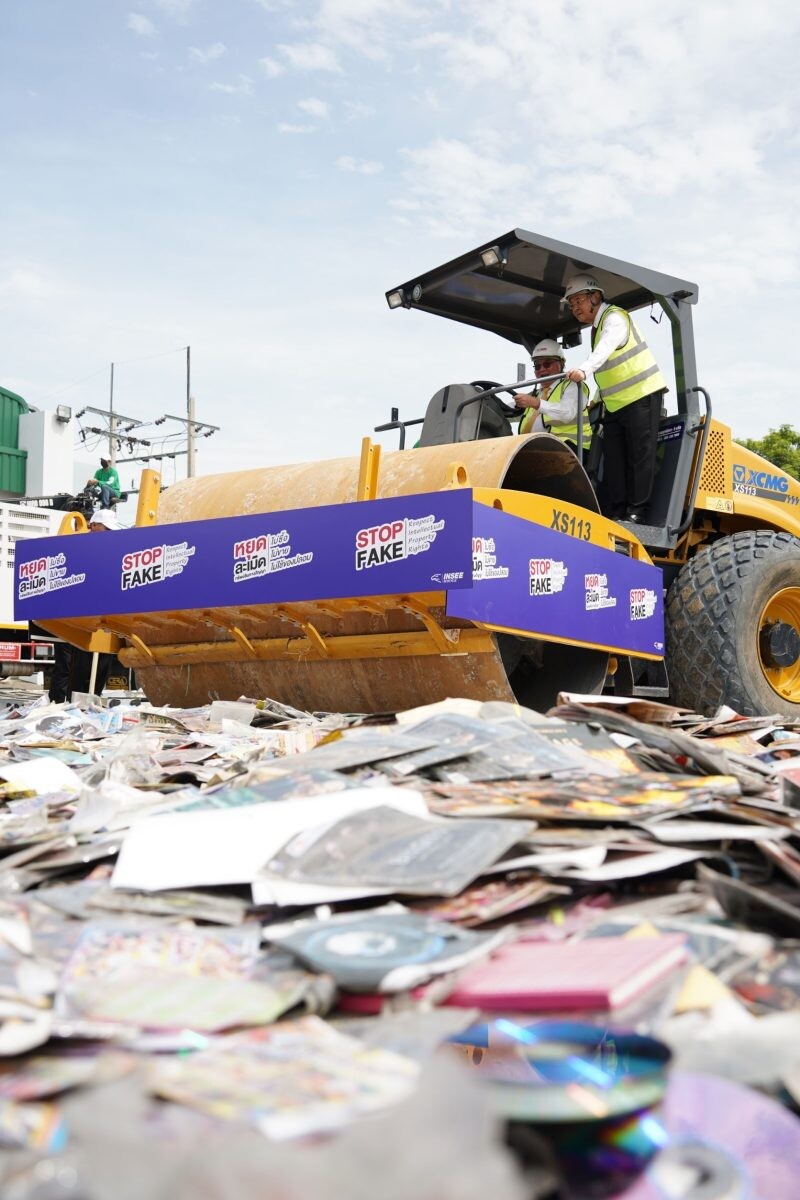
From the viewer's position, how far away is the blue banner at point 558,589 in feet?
14.0

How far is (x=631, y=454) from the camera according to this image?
588 centimetres

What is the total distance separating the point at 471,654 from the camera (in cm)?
451

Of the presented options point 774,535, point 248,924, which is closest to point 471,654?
point 774,535

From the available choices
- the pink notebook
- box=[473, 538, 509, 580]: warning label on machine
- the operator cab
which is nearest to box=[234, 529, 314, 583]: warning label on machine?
box=[473, 538, 509, 580]: warning label on machine

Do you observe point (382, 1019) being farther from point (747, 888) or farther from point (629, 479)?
point (629, 479)

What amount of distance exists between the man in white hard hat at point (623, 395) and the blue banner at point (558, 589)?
586 mm

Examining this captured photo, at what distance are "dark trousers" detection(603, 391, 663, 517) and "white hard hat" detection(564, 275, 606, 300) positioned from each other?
26.0 inches

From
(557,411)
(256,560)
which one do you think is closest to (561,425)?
(557,411)

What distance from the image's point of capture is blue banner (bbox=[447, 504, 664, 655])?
425 cm

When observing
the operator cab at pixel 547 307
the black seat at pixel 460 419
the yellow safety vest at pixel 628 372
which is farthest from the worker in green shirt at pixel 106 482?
the yellow safety vest at pixel 628 372

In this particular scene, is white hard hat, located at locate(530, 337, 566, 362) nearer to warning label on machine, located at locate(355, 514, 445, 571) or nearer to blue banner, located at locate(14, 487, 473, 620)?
blue banner, located at locate(14, 487, 473, 620)

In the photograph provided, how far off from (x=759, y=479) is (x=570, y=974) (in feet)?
18.4

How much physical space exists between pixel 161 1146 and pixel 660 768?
204cm

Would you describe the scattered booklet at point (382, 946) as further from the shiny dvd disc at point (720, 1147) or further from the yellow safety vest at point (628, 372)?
the yellow safety vest at point (628, 372)
